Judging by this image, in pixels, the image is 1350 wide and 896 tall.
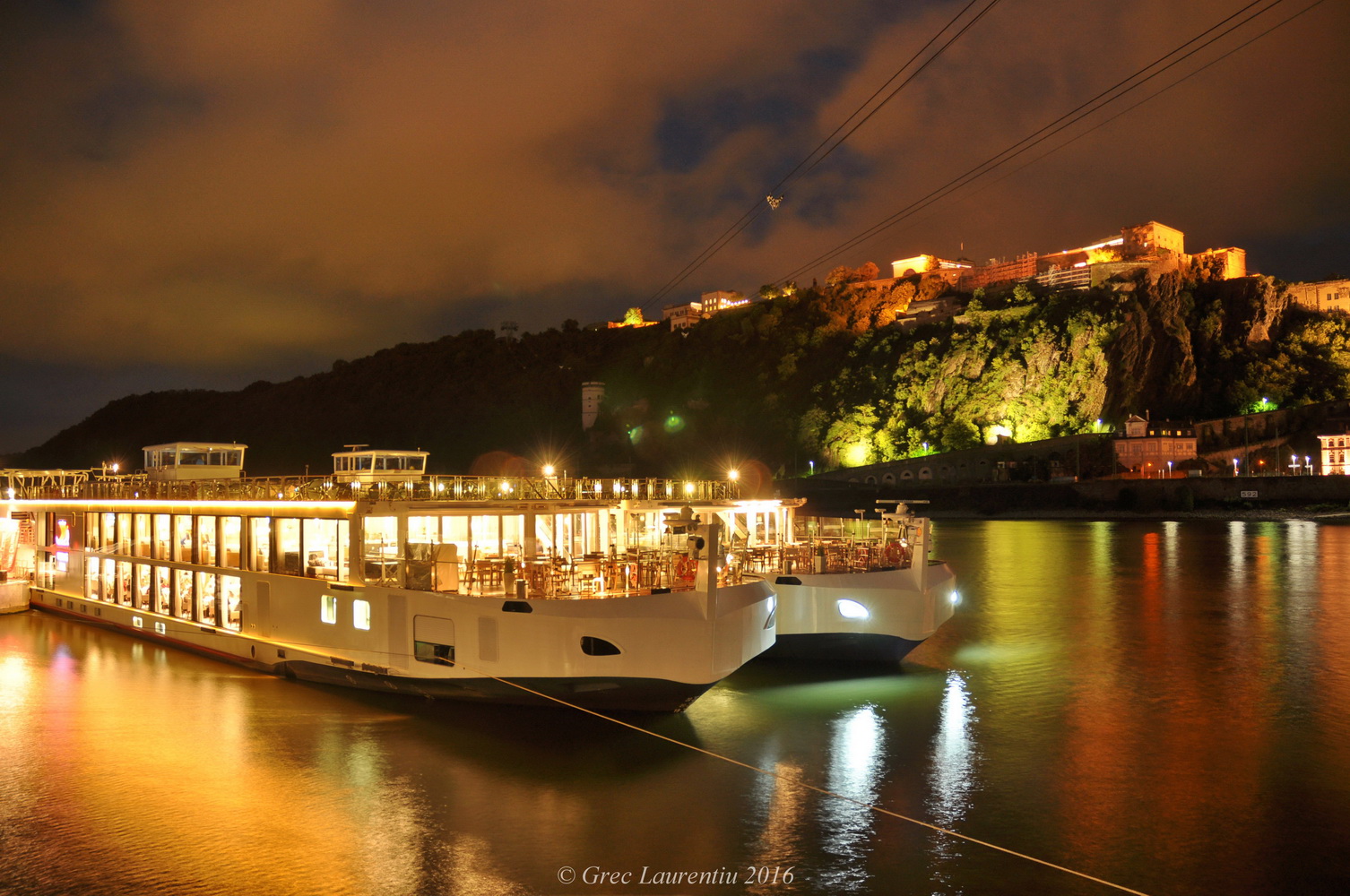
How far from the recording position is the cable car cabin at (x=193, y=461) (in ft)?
96.7

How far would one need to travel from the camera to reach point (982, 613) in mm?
35781

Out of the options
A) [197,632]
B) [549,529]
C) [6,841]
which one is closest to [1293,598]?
[549,529]

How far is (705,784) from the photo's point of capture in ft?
48.0

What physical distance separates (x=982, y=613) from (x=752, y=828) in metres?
25.3

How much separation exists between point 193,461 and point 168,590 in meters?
5.32

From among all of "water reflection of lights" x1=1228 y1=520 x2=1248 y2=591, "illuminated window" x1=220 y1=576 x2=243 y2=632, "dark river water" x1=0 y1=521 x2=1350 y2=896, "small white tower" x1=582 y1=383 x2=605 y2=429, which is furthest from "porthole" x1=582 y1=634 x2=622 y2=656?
"small white tower" x1=582 y1=383 x2=605 y2=429

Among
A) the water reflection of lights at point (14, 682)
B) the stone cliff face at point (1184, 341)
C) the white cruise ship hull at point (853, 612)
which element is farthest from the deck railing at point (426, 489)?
the stone cliff face at point (1184, 341)

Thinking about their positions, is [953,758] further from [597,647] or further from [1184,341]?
[1184,341]

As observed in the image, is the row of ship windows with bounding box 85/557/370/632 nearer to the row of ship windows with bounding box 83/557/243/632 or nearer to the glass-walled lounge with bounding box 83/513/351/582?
the row of ship windows with bounding box 83/557/243/632

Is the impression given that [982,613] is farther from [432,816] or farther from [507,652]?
[432,816]

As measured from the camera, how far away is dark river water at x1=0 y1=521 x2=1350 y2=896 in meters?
11.7

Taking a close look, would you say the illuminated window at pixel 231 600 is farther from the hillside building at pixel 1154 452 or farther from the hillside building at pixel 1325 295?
the hillside building at pixel 1325 295

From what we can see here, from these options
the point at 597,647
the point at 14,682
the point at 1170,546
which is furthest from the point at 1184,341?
the point at 14,682

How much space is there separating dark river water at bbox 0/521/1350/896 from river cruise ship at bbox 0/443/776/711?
1.04m
